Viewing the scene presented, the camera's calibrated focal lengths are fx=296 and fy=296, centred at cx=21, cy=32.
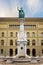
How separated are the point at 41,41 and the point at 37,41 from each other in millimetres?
1232

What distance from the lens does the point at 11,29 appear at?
91625mm

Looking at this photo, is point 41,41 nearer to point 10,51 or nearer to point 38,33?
point 38,33

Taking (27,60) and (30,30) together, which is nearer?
(27,60)

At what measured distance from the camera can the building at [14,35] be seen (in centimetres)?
9038

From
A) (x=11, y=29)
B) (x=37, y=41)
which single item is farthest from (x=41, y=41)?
(x=11, y=29)

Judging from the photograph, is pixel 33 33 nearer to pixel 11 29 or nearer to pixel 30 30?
pixel 30 30

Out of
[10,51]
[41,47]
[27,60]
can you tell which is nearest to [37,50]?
[41,47]

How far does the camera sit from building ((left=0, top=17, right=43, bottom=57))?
90.4 metres

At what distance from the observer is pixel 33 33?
91.9 metres

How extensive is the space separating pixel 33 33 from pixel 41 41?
358 cm

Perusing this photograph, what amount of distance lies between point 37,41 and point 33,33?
2853 mm

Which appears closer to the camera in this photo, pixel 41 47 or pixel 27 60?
pixel 27 60

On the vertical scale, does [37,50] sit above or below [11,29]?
below

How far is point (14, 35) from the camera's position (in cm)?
9181
